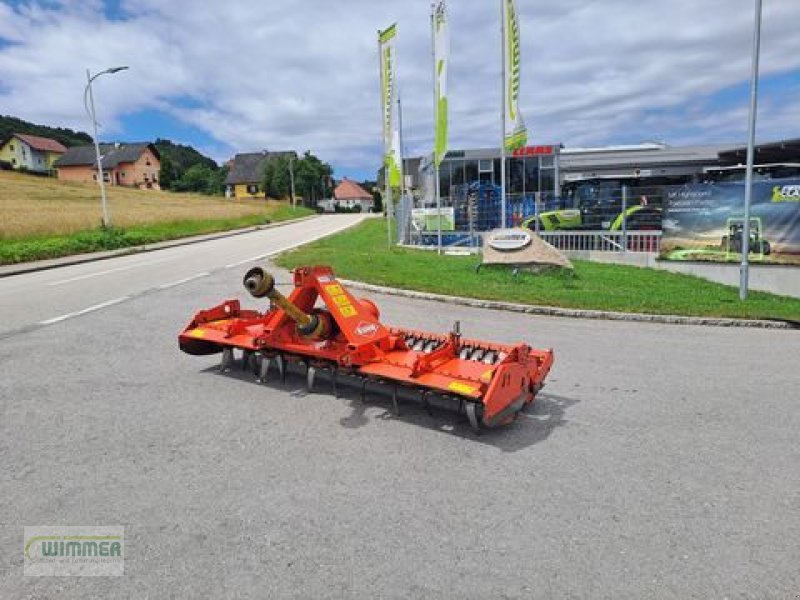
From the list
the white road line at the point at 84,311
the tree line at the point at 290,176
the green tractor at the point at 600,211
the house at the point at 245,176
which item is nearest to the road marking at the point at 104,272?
the white road line at the point at 84,311

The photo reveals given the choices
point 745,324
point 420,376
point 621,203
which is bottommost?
point 745,324

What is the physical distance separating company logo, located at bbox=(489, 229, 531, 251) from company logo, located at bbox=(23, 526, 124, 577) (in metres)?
12.1

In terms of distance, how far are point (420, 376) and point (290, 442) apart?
1.12m

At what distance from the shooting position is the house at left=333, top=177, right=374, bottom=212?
439 ft

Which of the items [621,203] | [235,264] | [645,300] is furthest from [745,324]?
[235,264]

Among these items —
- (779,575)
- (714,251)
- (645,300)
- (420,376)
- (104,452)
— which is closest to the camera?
(779,575)

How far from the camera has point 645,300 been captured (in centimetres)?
1019

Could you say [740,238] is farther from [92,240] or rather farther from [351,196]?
[351,196]

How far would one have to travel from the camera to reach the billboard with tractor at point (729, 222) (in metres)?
11.8

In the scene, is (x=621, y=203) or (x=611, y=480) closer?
(x=611, y=480)

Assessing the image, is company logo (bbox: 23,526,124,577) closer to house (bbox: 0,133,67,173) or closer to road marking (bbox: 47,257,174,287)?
road marking (bbox: 47,257,174,287)

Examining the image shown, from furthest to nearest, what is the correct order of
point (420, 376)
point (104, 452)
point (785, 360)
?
point (785, 360)
point (420, 376)
point (104, 452)

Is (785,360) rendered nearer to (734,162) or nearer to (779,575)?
(779,575)

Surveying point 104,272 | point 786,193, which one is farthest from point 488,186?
point 104,272
